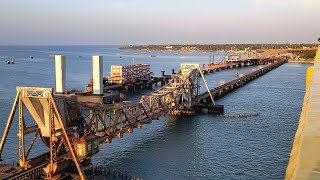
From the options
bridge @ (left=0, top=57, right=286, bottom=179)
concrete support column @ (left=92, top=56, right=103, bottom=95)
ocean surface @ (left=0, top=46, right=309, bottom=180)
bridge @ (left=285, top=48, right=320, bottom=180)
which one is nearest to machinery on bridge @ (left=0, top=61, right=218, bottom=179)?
bridge @ (left=0, top=57, right=286, bottom=179)

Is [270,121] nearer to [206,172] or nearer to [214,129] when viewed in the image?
[214,129]

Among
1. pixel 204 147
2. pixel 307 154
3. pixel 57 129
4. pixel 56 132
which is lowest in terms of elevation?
pixel 204 147

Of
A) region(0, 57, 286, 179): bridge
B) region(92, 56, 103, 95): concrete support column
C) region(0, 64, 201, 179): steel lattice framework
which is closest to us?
region(0, 57, 286, 179): bridge

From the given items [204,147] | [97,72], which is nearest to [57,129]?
[97,72]

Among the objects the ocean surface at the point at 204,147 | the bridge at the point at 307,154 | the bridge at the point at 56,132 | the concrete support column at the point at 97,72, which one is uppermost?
the bridge at the point at 307,154

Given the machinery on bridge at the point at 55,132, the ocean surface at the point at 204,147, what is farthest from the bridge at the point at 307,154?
the ocean surface at the point at 204,147

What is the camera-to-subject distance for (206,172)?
126 ft

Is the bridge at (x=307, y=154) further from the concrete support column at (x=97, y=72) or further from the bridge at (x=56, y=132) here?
the concrete support column at (x=97, y=72)

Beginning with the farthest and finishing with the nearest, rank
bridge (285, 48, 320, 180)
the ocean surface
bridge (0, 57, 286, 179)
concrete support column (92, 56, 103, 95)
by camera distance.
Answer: concrete support column (92, 56, 103, 95), the ocean surface, bridge (0, 57, 286, 179), bridge (285, 48, 320, 180)

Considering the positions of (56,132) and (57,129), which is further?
(57,129)

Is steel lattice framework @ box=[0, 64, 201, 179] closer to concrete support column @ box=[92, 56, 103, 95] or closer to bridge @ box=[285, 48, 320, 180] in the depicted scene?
concrete support column @ box=[92, 56, 103, 95]

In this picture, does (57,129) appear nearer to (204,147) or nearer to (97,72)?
(97,72)

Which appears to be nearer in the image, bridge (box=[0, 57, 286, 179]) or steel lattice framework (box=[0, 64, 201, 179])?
bridge (box=[0, 57, 286, 179])

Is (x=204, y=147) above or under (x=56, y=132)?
under
